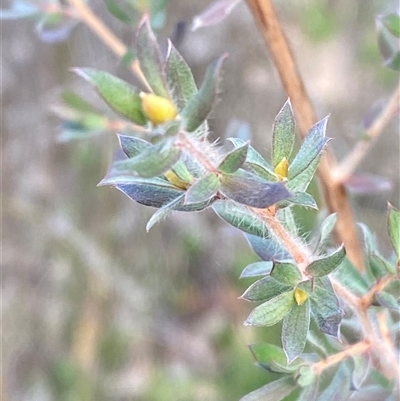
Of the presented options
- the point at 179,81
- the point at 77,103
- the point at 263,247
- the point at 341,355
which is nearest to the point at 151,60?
the point at 179,81

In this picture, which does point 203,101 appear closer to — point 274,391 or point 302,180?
point 302,180

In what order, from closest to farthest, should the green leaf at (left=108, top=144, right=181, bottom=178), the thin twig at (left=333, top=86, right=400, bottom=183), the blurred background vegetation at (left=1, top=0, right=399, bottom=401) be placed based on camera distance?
1. the green leaf at (left=108, top=144, right=181, bottom=178)
2. the thin twig at (left=333, top=86, right=400, bottom=183)
3. the blurred background vegetation at (left=1, top=0, right=399, bottom=401)

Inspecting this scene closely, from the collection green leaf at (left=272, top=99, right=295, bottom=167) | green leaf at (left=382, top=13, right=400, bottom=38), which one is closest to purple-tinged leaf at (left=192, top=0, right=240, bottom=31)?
green leaf at (left=382, top=13, right=400, bottom=38)

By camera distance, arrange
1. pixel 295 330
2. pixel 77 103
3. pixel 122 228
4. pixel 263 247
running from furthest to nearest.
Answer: pixel 122 228, pixel 77 103, pixel 263 247, pixel 295 330

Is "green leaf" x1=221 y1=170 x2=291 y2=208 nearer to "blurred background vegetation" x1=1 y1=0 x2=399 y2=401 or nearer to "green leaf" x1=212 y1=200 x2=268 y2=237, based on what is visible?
"green leaf" x1=212 y1=200 x2=268 y2=237

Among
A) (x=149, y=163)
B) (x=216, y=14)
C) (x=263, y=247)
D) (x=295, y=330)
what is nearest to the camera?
(x=149, y=163)

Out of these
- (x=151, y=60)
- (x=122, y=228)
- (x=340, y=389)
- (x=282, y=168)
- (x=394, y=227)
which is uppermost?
(x=151, y=60)

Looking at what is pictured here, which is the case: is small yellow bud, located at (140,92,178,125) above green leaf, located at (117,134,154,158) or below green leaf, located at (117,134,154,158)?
above

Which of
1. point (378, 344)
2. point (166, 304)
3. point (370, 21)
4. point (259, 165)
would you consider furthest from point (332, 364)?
point (370, 21)
